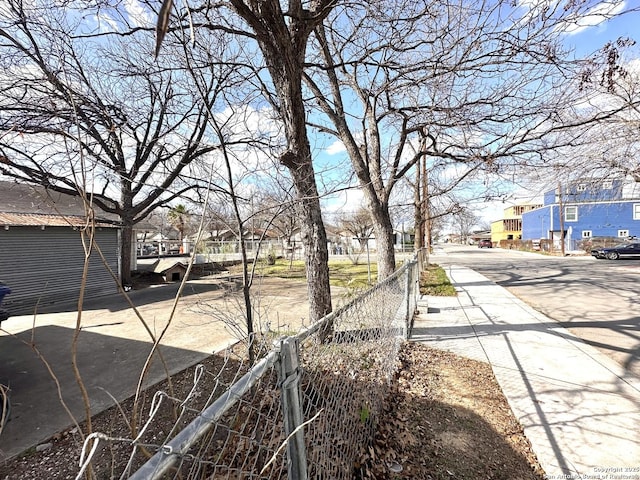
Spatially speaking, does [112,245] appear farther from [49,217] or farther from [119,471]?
[119,471]

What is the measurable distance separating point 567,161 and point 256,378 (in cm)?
1016

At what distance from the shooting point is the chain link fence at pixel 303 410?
1117 millimetres

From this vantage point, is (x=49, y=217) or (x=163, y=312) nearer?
(x=163, y=312)

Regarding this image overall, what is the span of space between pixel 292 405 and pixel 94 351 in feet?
17.8

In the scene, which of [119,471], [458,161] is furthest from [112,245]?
[458,161]

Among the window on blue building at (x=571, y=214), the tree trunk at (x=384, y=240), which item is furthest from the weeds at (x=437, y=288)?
the window on blue building at (x=571, y=214)

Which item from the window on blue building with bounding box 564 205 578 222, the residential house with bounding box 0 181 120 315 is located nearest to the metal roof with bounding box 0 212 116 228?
the residential house with bounding box 0 181 120 315

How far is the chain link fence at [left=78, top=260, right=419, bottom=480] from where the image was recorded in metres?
1.12

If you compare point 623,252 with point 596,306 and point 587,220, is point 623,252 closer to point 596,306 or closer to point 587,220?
point 587,220

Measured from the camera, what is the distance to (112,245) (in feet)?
37.9

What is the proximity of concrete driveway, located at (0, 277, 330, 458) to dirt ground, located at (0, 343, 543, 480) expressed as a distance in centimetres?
42

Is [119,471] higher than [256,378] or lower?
lower

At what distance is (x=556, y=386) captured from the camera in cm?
338

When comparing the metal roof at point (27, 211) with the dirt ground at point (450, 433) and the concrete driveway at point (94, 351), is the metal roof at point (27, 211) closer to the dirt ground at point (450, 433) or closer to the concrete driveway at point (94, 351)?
the concrete driveway at point (94, 351)
